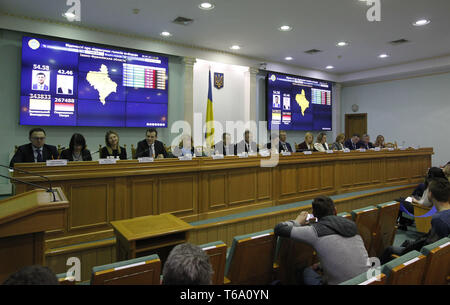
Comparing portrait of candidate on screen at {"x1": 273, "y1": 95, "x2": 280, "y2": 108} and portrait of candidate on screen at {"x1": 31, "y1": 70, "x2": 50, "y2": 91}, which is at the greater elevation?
portrait of candidate on screen at {"x1": 273, "y1": 95, "x2": 280, "y2": 108}

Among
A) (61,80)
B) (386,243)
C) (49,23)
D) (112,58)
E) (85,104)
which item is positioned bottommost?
(386,243)

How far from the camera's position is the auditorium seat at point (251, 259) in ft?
6.42

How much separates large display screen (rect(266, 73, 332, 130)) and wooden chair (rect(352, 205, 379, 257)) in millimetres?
5284

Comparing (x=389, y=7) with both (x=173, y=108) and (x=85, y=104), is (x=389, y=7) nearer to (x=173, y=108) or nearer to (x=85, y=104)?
(x=173, y=108)

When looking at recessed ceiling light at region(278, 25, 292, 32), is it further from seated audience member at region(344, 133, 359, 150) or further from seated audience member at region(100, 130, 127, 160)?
seated audience member at region(100, 130, 127, 160)

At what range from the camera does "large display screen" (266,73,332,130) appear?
8.09 m

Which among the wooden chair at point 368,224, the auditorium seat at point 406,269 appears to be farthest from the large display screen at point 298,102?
the auditorium seat at point 406,269

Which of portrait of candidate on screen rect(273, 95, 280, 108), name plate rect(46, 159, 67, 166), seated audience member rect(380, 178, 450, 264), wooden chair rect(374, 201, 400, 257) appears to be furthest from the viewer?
portrait of candidate on screen rect(273, 95, 280, 108)

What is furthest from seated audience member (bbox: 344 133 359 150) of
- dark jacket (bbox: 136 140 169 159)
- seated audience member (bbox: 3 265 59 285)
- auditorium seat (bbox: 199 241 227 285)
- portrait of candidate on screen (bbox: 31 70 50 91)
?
seated audience member (bbox: 3 265 59 285)

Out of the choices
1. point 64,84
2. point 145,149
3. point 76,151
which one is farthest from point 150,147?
point 64,84

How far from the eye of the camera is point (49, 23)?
514 centimetres

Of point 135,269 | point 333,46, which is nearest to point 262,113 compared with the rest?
point 333,46
